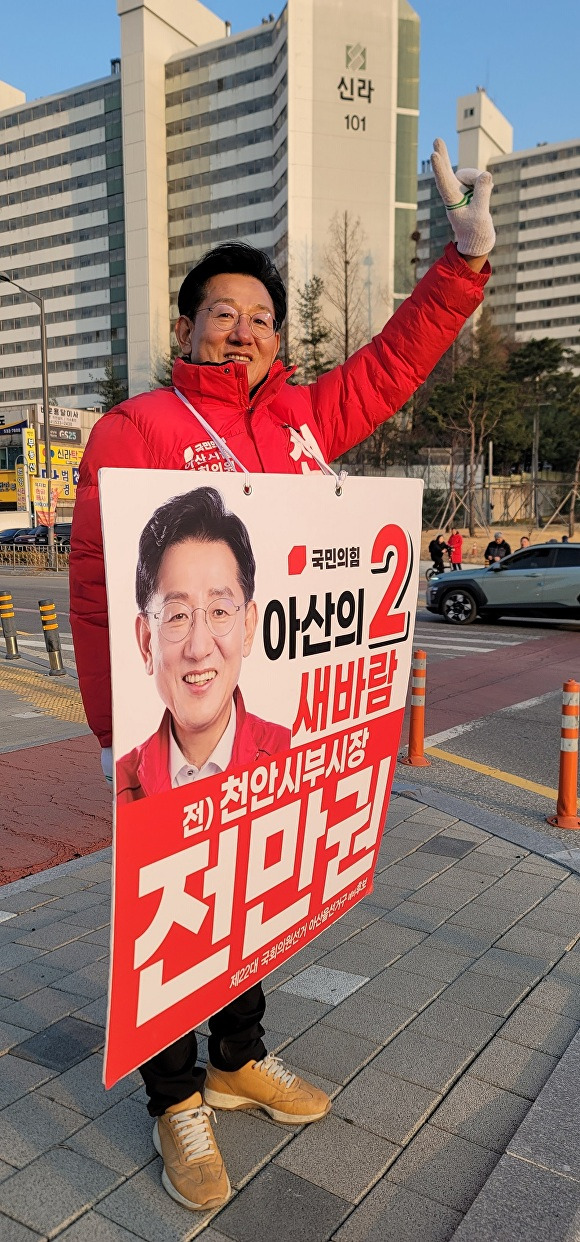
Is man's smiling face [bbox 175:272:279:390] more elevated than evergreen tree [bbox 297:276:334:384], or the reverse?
evergreen tree [bbox 297:276:334:384]

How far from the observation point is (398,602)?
2.42m

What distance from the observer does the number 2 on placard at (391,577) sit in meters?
2.31

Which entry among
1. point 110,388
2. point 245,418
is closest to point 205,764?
point 245,418

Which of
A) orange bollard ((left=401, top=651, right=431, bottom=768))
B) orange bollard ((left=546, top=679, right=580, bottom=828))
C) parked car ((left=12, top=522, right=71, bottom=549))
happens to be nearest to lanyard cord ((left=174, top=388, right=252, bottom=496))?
orange bollard ((left=546, top=679, right=580, bottom=828))

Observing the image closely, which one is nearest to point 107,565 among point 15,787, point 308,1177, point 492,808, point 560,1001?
point 308,1177

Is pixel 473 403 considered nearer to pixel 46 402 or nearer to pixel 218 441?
pixel 46 402

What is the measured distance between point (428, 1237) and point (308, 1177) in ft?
1.04

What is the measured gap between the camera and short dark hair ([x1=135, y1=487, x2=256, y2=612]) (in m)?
1.62

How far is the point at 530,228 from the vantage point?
94.9 m

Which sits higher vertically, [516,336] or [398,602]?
[516,336]

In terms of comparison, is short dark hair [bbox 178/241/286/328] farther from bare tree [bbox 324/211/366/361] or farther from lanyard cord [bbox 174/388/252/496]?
bare tree [bbox 324/211/366/361]

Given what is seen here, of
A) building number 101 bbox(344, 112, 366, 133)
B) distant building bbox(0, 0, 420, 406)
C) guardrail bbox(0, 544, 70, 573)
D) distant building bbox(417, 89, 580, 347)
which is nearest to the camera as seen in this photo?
guardrail bbox(0, 544, 70, 573)

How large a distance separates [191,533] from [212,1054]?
1.52 metres

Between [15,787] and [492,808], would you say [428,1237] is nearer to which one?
[492,808]
